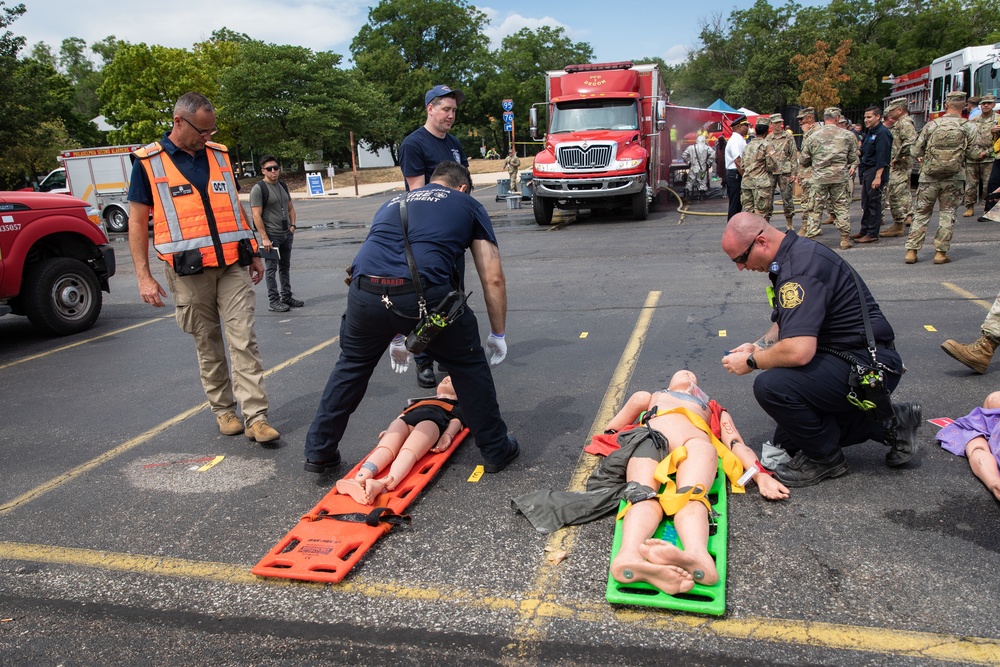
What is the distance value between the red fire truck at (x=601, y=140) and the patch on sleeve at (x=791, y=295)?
465 inches

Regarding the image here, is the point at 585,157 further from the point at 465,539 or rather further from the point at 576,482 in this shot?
the point at 465,539

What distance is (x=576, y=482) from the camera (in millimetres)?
3855

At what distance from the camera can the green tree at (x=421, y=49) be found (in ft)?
206

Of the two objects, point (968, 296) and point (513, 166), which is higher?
point (513, 166)

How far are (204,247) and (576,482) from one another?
2.68 m

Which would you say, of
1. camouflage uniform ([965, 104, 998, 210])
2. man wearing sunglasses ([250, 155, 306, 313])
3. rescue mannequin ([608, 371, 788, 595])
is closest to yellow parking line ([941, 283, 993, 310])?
camouflage uniform ([965, 104, 998, 210])

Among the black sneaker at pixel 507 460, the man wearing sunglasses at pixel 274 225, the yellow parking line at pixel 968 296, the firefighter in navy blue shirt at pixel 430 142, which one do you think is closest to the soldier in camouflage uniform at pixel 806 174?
the yellow parking line at pixel 968 296

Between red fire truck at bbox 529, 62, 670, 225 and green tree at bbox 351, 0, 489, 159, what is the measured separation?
4805cm

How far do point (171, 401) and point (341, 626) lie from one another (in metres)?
3.58

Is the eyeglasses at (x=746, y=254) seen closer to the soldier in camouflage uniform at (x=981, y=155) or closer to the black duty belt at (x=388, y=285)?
the black duty belt at (x=388, y=285)

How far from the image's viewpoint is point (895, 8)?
5959 cm

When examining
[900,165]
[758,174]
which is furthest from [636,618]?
[758,174]

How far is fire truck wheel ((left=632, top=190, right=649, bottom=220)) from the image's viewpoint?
15234 millimetres

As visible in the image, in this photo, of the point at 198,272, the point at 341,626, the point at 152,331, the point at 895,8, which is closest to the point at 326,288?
the point at 152,331
